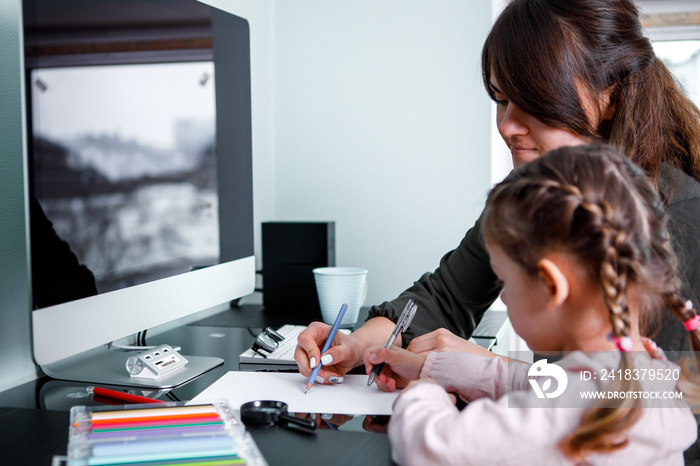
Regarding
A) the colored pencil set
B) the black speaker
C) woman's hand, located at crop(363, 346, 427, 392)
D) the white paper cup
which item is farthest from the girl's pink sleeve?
the black speaker

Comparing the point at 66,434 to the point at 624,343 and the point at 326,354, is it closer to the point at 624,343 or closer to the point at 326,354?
the point at 326,354

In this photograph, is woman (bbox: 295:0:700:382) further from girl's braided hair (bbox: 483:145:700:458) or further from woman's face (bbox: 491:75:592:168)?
girl's braided hair (bbox: 483:145:700:458)

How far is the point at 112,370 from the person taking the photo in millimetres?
1076

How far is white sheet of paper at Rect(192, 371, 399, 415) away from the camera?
2.85 ft

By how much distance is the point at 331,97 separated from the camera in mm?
2066

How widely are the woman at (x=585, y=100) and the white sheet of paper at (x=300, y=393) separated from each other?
35mm

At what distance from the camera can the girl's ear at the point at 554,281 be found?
0.67 meters

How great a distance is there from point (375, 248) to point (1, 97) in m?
1.23

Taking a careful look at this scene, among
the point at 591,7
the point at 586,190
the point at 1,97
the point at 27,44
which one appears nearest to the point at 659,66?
the point at 591,7

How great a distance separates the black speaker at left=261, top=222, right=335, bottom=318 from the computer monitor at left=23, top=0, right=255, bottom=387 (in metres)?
0.38

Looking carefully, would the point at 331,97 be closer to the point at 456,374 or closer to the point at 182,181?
the point at 182,181

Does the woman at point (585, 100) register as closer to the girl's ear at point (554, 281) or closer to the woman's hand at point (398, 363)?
the woman's hand at point (398, 363)

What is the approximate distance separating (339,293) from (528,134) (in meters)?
0.65

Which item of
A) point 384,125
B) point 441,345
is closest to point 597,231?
point 441,345
